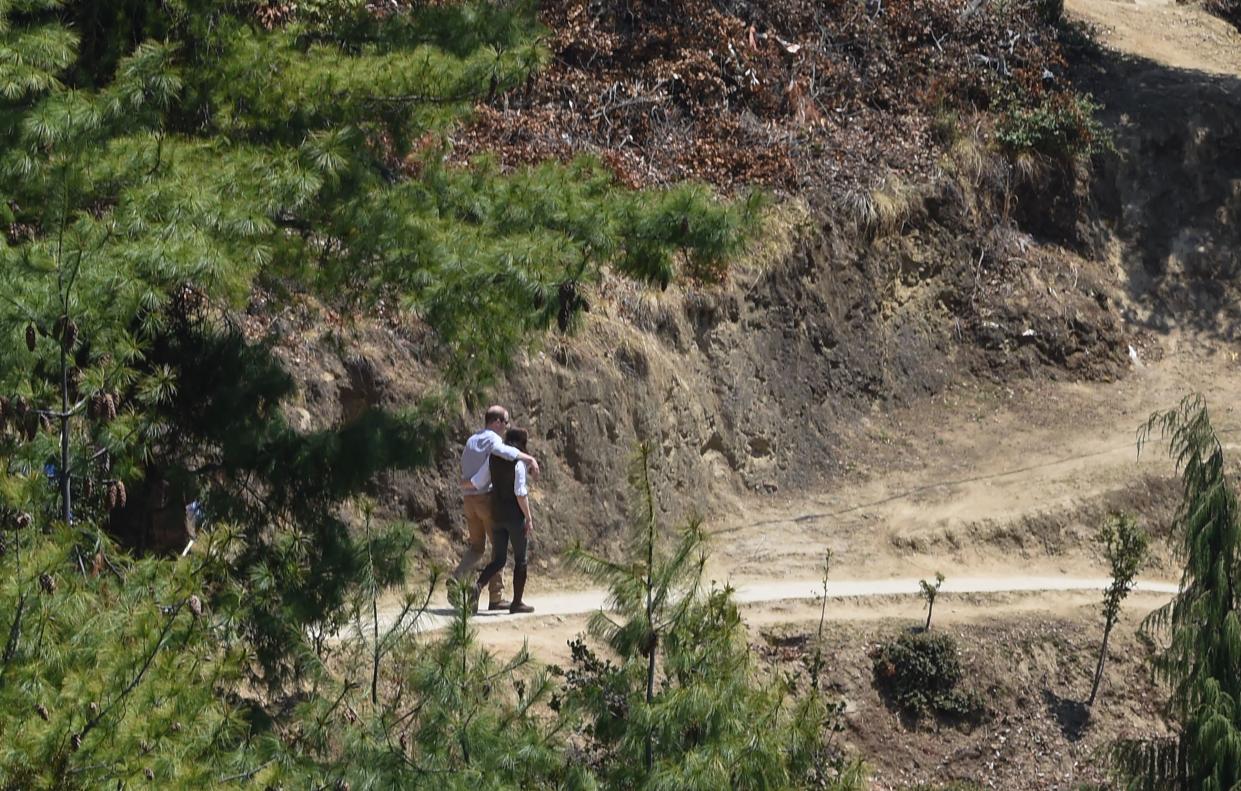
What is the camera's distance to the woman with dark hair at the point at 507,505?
13.6 meters

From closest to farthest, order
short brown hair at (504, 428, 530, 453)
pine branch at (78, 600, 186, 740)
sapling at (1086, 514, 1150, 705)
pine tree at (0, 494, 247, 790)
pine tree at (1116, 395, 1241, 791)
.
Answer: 1. pine tree at (0, 494, 247, 790)
2. pine branch at (78, 600, 186, 740)
3. pine tree at (1116, 395, 1241, 791)
4. short brown hair at (504, 428, 530, 453)
5. sapling at (1086, 514, 1150, 705)

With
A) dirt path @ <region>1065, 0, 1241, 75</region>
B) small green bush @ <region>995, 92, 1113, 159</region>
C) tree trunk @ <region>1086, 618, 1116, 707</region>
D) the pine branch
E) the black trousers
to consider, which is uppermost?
dirt path @ <region>1065, 0, 1241, 75</region>

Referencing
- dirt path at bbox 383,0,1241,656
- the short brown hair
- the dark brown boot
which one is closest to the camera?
the short brown hair

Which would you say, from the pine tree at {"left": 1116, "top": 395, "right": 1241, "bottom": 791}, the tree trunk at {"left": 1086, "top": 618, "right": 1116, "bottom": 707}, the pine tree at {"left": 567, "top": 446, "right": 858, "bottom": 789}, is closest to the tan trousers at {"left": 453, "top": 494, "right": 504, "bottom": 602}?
the pine tree at {"left": 567, "top": 446, "right": 858, "bottom": 789}

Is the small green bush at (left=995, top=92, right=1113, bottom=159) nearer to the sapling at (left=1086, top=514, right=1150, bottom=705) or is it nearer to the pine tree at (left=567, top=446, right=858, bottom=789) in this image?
the sapling at (left=1086, top=514, right=1150, bottom=705)

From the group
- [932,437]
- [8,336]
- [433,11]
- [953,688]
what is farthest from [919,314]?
[8,336]

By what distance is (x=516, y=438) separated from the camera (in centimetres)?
1374

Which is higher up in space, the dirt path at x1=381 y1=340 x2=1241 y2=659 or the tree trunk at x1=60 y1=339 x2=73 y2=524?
the tree trunk at x1=60 y1=339 x2=73 y2=524

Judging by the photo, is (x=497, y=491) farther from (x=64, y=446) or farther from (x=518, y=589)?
(x=64, y=446)

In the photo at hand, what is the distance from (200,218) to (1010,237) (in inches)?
559

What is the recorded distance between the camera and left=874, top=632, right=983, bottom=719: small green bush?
622 inches

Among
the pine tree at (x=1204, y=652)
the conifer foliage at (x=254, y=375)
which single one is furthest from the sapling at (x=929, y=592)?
the conifer foliage at (x=254, y=375)

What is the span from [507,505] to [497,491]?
0.14 metres

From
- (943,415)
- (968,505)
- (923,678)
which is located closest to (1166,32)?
(943,415)
